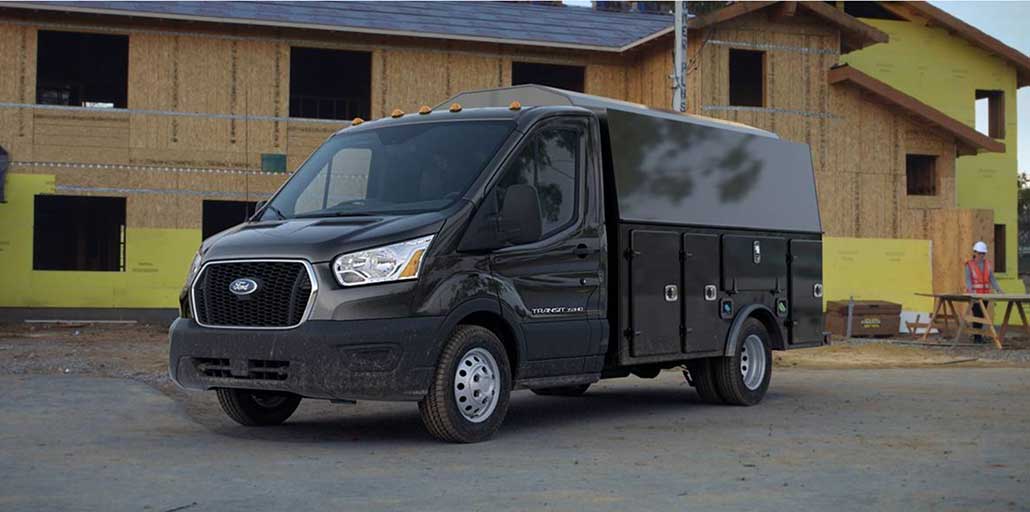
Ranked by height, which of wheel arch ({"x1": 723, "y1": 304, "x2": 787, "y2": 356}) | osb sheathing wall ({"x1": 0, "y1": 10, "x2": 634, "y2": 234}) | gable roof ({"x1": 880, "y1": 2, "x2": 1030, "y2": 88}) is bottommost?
wheel arch ({"x1": 723, "y1": 304, "x2": 787, "y2": 356})

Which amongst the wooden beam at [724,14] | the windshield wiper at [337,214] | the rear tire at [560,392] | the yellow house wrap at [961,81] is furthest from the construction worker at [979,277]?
the windshield wiper at [337,214]

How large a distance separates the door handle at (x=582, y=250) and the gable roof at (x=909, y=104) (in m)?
20.8

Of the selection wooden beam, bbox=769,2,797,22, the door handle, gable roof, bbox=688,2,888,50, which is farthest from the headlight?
wooden beam, bbox=769,2,797,22

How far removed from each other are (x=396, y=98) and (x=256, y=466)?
21.3 meters

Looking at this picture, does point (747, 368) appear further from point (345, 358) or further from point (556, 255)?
point (345, 358)

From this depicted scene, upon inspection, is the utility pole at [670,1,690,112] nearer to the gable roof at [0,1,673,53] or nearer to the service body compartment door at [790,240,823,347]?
the gable roof at [0,1,673,53]

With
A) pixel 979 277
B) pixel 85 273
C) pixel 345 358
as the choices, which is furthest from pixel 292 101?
pixel 345 358

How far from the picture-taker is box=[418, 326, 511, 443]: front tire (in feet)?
29.2

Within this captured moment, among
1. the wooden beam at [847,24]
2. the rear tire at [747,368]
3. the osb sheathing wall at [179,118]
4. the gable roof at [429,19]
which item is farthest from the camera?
the wooden beam at [847,24]

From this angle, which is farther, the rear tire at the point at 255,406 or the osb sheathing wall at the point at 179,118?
the osb sheathing wall at the point at 179,118

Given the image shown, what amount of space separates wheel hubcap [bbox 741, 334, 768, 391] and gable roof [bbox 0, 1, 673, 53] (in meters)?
16.4

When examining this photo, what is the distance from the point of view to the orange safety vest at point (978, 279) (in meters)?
24.5

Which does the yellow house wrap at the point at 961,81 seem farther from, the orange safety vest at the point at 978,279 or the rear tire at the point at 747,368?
the rear tire at the point at 747,368

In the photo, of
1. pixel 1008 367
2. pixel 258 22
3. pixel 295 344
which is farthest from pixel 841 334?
pixel 295 344
